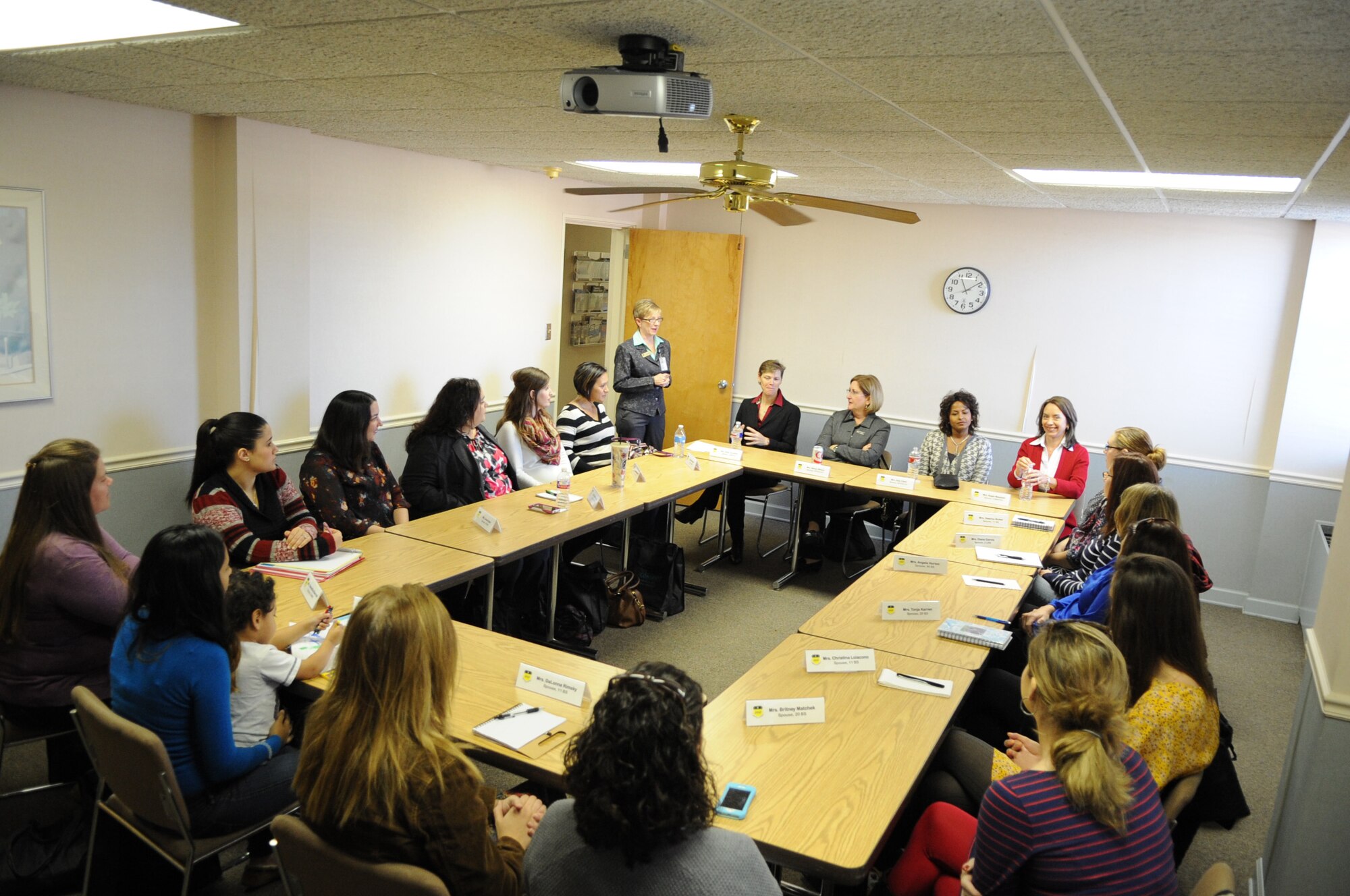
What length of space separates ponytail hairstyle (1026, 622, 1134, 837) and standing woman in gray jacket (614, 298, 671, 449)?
4.63 m

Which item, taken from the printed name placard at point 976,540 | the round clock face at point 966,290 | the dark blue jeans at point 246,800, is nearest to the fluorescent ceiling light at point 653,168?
the round clock face at point 966,290

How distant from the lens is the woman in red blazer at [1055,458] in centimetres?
559

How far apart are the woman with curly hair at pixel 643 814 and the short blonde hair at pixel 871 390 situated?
480 centimetres

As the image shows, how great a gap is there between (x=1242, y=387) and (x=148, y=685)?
633 cm

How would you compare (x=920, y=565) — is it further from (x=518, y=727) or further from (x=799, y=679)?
(x=518, y=727)

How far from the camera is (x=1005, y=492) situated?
562 centimetres

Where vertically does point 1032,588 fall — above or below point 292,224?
below

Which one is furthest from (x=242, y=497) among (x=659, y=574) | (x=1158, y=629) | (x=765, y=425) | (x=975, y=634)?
(x=765, y=425)

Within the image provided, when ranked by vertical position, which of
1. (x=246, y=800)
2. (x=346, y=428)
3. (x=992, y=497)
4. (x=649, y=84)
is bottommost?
(x=246, y=800)

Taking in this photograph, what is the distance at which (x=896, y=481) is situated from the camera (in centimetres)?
566

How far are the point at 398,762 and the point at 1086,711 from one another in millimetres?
1385

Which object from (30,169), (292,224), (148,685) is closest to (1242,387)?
(292,224)

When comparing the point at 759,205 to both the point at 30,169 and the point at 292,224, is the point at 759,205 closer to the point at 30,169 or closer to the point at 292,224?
the point at 292,224

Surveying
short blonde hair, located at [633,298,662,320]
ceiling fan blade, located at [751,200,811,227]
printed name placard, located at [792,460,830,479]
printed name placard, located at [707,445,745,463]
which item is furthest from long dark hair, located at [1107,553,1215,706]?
short blonde hair, located at [633,298,662,320]
